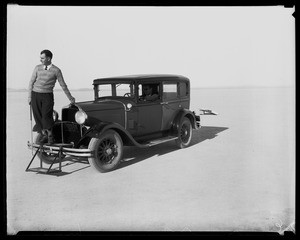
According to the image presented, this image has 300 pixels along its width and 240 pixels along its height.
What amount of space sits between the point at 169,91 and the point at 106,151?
8.61 ft

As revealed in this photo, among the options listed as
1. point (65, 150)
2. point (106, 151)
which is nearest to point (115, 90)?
point (106, 151)

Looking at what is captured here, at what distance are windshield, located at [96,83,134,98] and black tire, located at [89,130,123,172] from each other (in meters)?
1.22

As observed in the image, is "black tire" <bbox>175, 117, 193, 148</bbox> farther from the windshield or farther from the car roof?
the windshield

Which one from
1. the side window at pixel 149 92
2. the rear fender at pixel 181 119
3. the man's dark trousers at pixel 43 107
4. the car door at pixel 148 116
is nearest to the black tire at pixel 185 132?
the rear fender at pixel 181 119

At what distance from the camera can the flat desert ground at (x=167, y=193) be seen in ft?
11.9

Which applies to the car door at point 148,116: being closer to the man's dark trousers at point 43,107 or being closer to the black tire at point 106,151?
the black tire at point 106,151

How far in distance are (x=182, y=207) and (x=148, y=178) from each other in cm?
128

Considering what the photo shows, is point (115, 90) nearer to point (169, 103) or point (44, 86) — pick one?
point (169, 103)

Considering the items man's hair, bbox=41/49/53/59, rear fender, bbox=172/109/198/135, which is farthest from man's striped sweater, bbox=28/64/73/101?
rear fender, bbox=172/109/198/135

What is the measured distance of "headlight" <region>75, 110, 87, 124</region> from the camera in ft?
18.0

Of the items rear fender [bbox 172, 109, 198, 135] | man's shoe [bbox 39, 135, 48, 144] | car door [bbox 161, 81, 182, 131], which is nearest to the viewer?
man's shoe [bbox 39, 135, 48, 144]

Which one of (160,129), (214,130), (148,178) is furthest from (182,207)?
(214,130)

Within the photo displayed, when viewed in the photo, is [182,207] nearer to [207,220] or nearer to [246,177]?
[207,220]

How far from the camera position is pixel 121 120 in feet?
20.6
